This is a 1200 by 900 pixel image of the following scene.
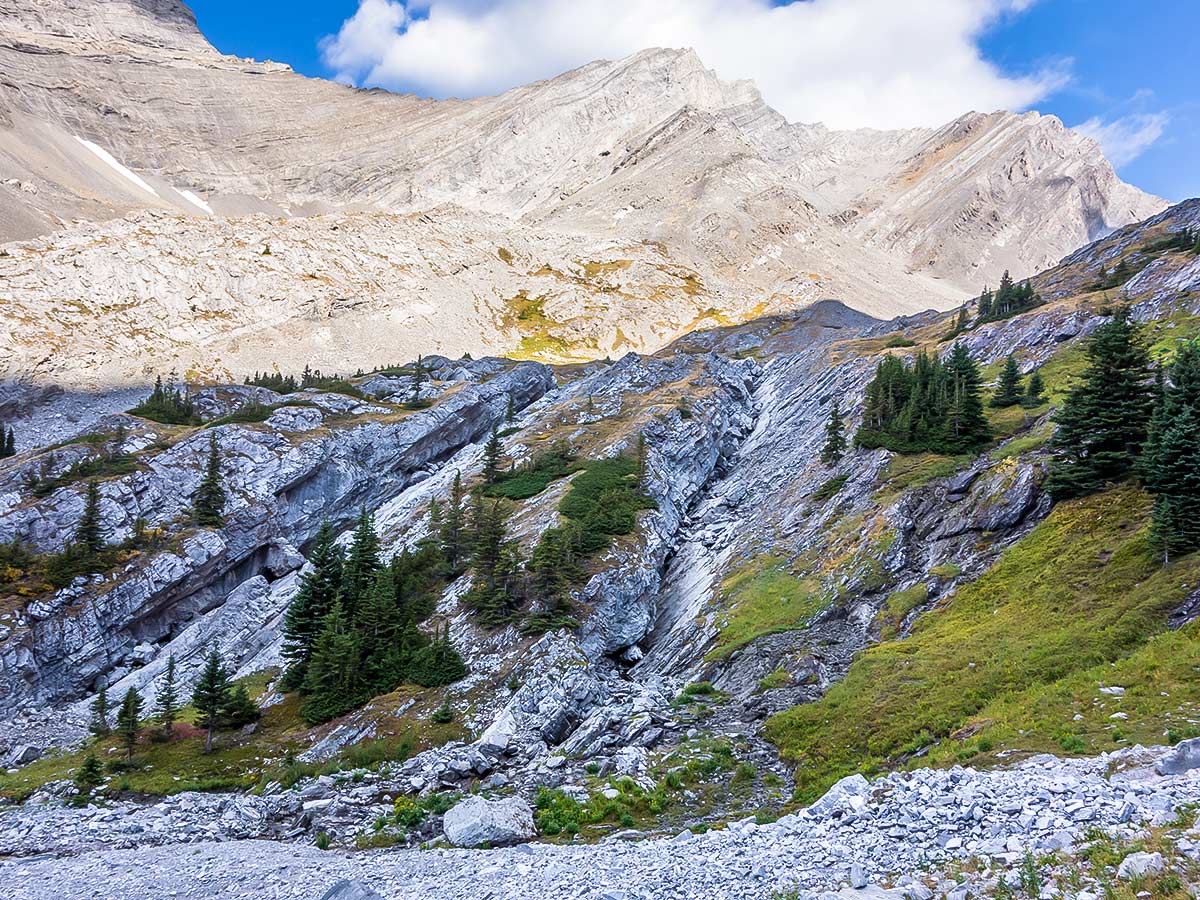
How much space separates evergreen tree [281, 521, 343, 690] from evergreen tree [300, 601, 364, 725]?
3523 millimetres

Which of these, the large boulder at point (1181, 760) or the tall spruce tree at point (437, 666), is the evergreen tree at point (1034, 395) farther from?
the tall spruce tree at point (437, 666)

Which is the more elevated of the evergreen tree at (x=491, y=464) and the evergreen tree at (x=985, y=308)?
the evergreen tree at (x=985, y=308)

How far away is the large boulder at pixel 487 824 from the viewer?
866 inches

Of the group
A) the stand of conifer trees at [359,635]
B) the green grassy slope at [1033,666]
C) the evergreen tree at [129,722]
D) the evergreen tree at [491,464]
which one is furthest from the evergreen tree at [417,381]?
the green grassy slope at [1033,666]

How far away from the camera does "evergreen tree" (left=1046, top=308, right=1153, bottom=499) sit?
3525 centimetres

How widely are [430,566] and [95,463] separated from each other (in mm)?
45336

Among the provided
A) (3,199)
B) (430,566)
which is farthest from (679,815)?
(3,199)

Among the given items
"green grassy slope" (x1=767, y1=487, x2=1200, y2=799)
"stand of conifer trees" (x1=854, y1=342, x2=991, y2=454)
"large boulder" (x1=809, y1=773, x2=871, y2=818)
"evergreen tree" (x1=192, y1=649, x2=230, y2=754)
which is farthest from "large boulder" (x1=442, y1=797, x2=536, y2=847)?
"stand of conifer trees" (x1=854, y1=342, x2=991, y2=454)

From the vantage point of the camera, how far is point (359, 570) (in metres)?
47.9

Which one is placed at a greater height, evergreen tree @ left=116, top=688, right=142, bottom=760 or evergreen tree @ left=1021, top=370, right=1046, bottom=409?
evergreen tree @ left=1021, top=370, right=1046, bottom=409

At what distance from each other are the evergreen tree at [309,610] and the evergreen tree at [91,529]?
87.9 ft

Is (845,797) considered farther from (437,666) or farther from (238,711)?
(238,711)

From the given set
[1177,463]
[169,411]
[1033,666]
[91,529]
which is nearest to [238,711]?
[91,529]

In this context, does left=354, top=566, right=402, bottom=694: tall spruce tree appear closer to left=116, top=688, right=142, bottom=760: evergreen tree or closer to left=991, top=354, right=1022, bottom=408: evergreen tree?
left=116, top=688, right=142, bottom=760: evergreen tree
